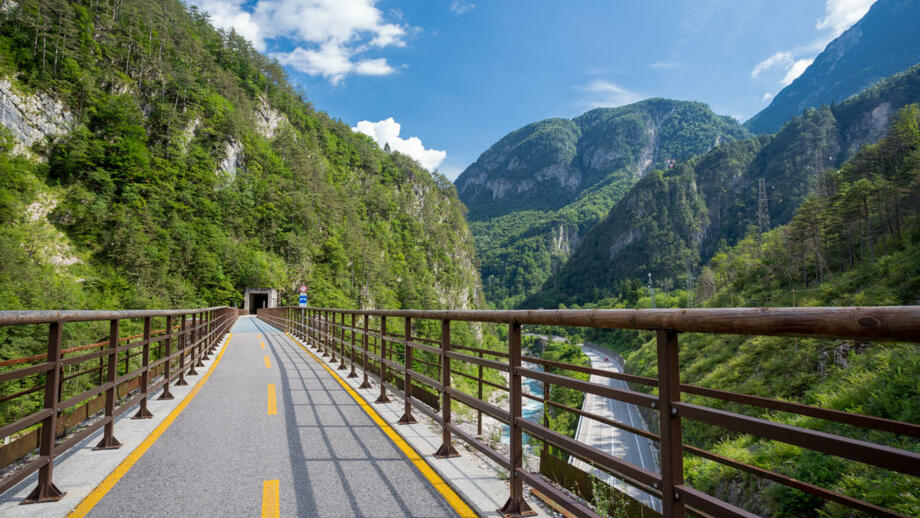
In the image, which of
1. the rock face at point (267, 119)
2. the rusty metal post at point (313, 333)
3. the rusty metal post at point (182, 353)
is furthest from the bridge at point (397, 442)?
the rock face at point (267, 119)

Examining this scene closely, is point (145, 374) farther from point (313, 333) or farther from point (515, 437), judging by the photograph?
point (313, 333)

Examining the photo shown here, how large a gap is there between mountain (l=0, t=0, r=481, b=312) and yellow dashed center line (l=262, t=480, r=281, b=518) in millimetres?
41466

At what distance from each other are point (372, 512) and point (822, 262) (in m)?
73.0

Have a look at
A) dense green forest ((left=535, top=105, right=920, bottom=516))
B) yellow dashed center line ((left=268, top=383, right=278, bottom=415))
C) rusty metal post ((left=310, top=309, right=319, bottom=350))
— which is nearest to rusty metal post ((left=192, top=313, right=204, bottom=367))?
yellow dashed center line ((left=268, top=383, right=278, bottom=415))

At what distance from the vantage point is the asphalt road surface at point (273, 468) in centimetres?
362

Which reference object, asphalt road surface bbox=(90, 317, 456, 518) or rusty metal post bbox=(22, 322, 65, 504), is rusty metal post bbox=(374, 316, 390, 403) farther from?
rusty metal post bbox=(22, 322, 65, 504)

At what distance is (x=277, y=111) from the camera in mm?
109938

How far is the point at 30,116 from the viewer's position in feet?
188

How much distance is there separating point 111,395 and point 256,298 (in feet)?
237

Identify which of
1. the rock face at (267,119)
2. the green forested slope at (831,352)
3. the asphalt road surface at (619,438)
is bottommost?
the asphalt road surface at (619,438)

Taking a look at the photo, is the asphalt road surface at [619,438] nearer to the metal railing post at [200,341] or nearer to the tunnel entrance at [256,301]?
the metal railing post at [200,341]

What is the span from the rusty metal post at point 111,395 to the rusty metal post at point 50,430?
1.23 metres

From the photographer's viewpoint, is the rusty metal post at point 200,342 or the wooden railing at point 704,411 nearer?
the wooden railing at point 704,411

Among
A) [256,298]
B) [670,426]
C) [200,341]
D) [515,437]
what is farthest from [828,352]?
[256,298]
